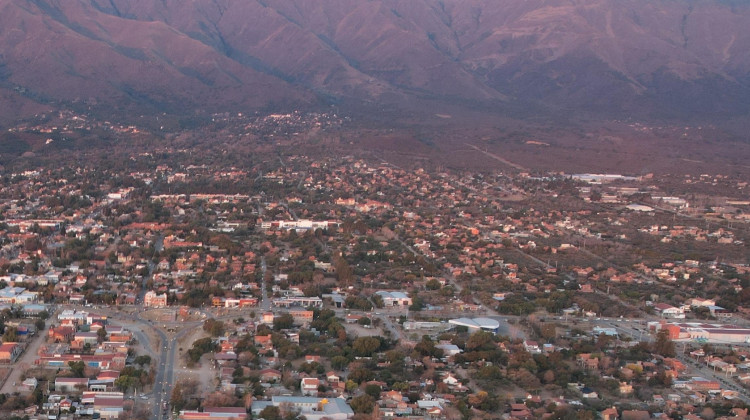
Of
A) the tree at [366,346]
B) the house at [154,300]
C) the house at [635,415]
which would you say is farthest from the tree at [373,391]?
the house at [154,300]

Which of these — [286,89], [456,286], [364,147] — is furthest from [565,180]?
[286,89]

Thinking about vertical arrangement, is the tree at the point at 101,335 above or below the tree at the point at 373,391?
above

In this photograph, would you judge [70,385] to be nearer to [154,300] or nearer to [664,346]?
[154,300]

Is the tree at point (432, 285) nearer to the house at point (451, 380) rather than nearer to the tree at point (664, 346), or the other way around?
the tree at point (664, 346)

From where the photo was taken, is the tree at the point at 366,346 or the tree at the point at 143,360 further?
the tree at the point at 366,346

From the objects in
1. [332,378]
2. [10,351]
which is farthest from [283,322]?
[10,351]

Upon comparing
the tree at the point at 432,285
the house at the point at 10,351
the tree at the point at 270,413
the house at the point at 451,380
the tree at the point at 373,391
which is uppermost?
the tree at the point at 432,285

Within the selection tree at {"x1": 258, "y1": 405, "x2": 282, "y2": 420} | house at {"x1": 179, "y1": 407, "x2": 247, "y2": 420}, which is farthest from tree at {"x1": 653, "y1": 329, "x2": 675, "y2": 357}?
house at {"x1": 179, "y1": 407, "x2": 247, "y2": 420}
